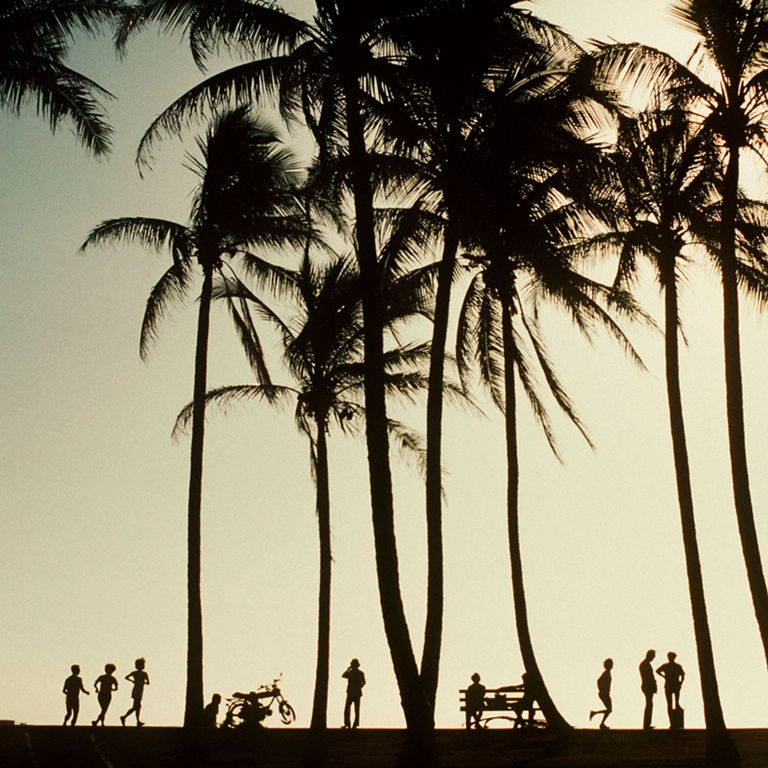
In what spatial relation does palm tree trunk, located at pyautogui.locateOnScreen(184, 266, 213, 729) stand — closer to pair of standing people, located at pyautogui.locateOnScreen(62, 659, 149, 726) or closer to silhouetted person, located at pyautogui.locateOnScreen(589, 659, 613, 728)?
pair of standing people, located at pyautogui.locateOnScreen(62, 659, 149, 726)

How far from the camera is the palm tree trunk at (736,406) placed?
59.1 ft

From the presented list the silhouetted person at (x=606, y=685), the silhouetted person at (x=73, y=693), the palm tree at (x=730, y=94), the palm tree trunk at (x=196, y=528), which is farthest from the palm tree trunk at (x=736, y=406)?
the silhouetted person at (x=73, y=693)

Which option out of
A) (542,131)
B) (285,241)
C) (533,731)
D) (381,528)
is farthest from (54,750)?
(542,131)

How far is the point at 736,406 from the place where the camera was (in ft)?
62.0

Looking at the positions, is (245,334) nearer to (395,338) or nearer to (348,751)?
(395,338)

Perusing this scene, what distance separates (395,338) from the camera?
87.7 ft

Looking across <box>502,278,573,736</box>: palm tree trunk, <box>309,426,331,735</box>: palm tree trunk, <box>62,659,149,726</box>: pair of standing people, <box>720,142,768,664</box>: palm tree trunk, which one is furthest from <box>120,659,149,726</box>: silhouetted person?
<box>720,142,768,664</box>: palm tree trunk

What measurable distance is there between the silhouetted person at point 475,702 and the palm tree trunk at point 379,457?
7.47 meters

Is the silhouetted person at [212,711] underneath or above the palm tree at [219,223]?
underneath

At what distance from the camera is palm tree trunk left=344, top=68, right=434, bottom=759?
51.8ft

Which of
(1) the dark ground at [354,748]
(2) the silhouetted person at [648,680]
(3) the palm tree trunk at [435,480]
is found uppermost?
(3) the palm tree trunk at [435,480]

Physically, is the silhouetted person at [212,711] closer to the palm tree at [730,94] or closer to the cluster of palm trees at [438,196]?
the cluster of palm trees at [438,196]

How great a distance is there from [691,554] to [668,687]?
435 centimetres

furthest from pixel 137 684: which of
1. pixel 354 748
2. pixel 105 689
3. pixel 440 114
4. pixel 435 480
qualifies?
pixel 440 114
